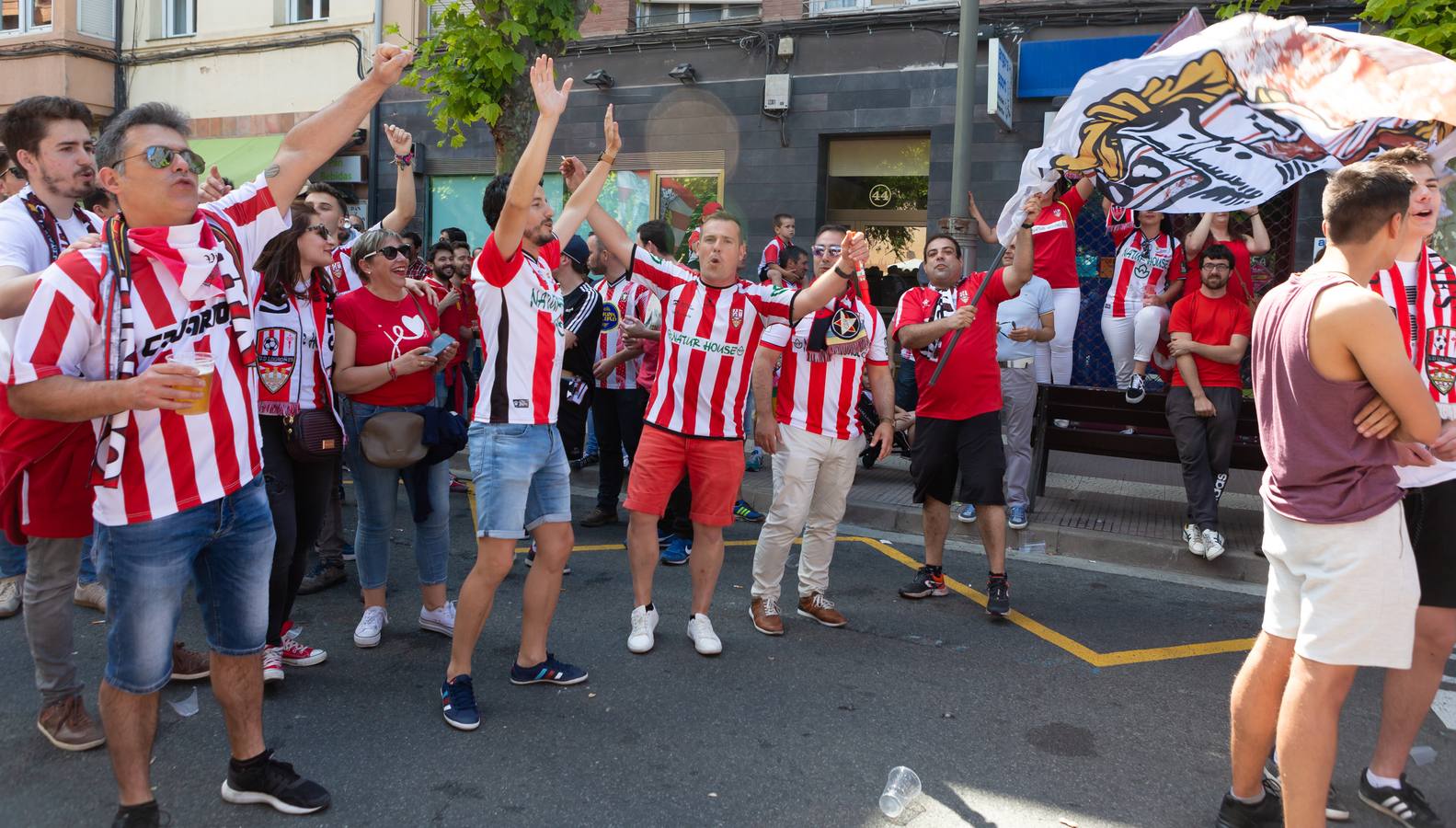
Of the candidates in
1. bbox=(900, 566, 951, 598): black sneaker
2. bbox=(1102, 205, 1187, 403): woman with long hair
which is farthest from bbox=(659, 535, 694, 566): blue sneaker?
bbox=(1102, 205, 1187, 403): woman with long hair

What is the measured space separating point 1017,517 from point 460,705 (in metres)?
4.47

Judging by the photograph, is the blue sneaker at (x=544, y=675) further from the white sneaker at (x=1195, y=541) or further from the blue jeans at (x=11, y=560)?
the white sneaker at (x=1195, y=541)

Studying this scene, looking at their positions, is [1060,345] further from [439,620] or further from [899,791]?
[899,791]

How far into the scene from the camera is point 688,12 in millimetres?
14125

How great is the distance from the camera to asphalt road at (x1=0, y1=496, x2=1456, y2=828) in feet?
10.6

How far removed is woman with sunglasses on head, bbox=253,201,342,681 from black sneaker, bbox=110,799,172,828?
1.37 meters

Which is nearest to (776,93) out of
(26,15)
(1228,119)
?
(1228,119)

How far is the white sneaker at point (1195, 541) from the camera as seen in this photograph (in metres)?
6.43

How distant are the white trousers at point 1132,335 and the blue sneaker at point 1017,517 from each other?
1.96 metres

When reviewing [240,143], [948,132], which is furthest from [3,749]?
[240,143]

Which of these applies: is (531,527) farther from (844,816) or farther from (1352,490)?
(1352,490)

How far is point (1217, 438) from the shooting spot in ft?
22.1

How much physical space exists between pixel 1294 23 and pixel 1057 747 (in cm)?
316

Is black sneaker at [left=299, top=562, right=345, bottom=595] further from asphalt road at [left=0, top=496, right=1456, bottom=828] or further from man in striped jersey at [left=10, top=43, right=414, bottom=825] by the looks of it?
man in striped jersey at [left=10, top=43, right=414, bottom=825]
